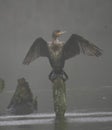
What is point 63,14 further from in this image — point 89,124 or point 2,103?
point 89,124

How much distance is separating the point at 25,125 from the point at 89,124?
36.4 inches

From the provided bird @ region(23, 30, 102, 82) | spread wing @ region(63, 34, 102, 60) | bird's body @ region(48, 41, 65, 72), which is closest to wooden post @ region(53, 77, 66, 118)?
bird @ region(23, 30, 102, 82)

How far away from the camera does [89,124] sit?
691cm

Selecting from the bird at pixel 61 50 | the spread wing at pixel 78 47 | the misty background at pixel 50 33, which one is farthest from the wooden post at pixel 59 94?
the misty background at pixel 50 33

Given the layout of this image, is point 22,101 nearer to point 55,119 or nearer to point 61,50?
point 55,119

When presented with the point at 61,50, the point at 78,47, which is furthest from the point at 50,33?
the point at 61,50

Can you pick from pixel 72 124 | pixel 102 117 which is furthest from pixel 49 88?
pixel 72 124

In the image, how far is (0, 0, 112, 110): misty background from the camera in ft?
33.0

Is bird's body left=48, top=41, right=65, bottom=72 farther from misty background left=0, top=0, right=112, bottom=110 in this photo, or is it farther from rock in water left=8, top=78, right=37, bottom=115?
misty background left=0, top=0, right=112, bottom=110

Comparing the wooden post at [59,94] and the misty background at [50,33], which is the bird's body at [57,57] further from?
the misty background at [50,33]

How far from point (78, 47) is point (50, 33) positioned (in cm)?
243

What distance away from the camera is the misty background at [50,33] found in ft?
33.0

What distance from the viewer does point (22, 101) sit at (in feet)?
27.1

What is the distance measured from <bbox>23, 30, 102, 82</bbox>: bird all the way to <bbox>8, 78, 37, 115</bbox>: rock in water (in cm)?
82
